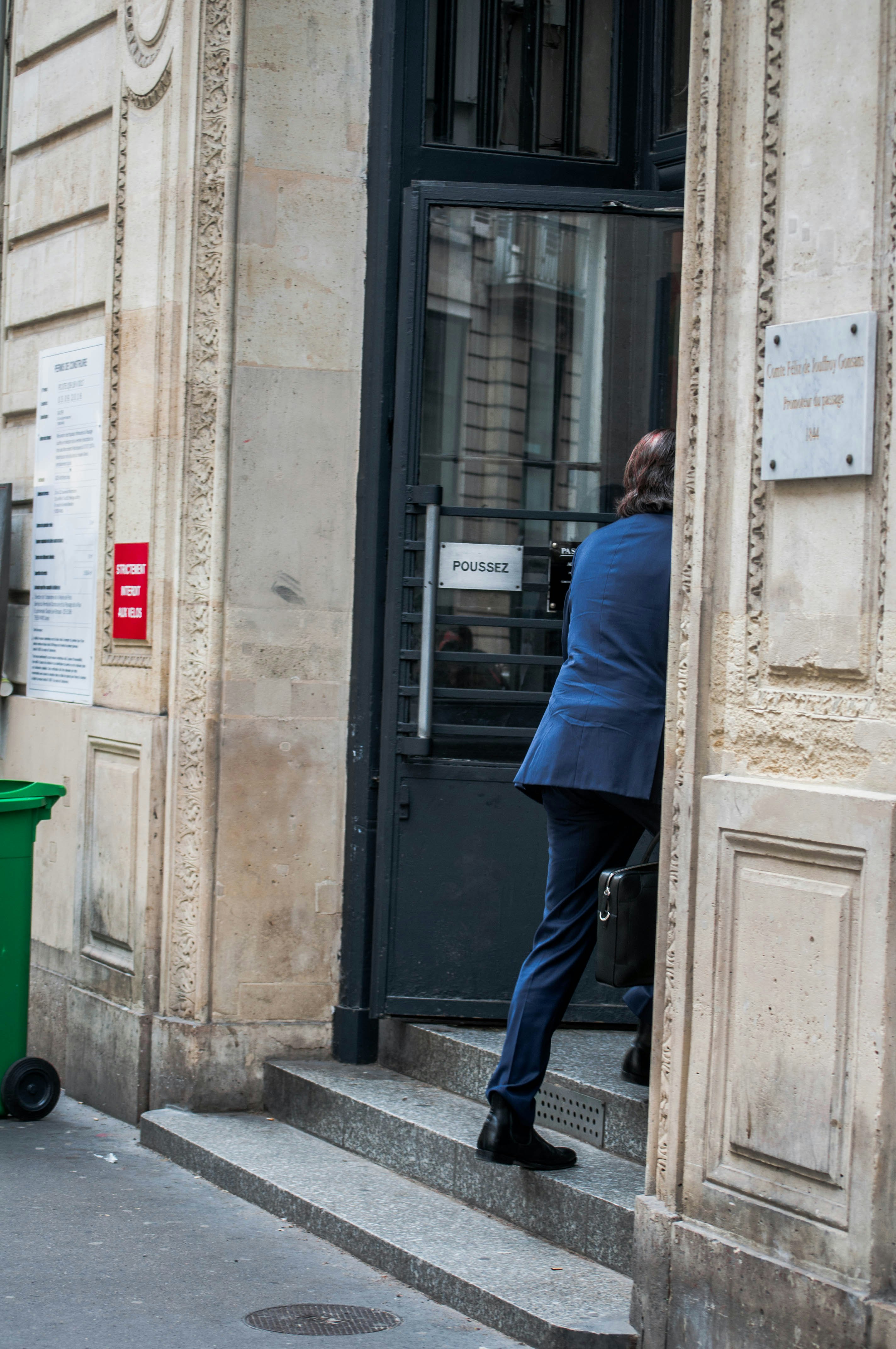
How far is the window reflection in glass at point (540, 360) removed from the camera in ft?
18.4

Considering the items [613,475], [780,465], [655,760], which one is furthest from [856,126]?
[613,475]

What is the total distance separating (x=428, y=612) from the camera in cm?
573

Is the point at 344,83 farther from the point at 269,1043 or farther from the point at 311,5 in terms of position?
the point at 269,1043

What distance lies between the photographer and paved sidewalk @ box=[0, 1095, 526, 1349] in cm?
402

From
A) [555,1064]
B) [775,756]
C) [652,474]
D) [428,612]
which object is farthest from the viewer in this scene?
[428,612]

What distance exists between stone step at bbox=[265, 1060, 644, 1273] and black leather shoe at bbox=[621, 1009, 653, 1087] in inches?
9.1

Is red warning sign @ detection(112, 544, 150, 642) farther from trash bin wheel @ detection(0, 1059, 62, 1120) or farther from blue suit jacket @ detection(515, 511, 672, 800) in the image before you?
blue suit jacket @ detection(515, 511, 672, 800)

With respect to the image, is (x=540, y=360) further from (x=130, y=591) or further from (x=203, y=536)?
(x=130, y=591)

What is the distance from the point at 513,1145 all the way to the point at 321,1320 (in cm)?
67

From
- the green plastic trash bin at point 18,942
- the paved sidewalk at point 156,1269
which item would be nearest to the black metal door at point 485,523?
the paved sidewalk at point 156,1269

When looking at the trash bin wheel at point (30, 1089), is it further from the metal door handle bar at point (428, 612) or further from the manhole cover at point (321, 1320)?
the manhole cover at point (321, 1320)

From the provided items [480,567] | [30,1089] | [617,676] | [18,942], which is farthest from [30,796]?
[617,676]

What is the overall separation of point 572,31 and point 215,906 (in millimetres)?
3459

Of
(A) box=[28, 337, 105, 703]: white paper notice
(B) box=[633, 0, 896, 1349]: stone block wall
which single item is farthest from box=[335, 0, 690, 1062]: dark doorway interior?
(B) box=[633, 0, 896, 1349]: stone block wall
